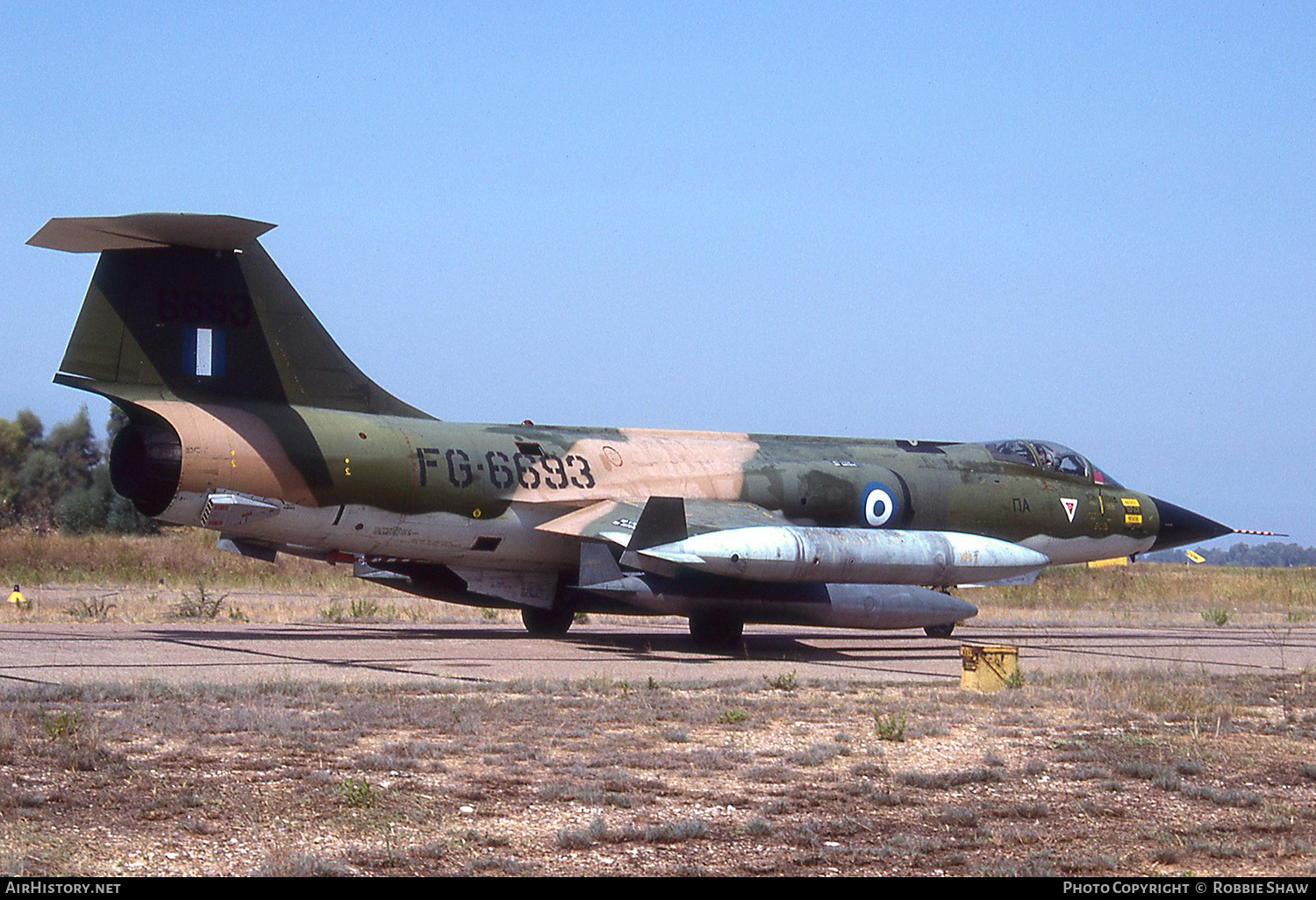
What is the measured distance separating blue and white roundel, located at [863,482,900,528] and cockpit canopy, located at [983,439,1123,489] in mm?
2625

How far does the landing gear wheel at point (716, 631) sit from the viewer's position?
17594mm

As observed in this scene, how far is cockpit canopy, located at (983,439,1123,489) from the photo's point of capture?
22109 millimetres

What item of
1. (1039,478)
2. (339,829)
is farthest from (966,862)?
(1039,478)

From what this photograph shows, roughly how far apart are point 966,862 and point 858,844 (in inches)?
20.0

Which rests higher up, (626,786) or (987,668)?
(987,668)

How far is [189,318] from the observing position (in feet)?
52.0

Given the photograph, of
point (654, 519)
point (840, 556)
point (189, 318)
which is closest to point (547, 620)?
point (654, 519)

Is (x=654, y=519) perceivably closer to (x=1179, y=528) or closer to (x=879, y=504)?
(x=879, y=504)

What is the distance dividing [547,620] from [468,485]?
284cm

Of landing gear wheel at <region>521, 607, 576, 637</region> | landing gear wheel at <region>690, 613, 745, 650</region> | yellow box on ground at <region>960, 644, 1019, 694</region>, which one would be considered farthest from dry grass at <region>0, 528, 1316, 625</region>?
yellow box on ground at <region>960, 644, 1019, 694</region>

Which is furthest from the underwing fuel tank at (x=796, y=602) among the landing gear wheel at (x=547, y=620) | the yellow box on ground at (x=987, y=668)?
the yellow box on ground at (x=987, y=668)

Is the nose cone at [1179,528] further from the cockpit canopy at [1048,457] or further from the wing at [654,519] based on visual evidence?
the wing at [654,519]

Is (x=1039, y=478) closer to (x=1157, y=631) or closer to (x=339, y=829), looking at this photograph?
(x=1157, y=631)

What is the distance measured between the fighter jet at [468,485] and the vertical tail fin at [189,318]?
0.02 metres
